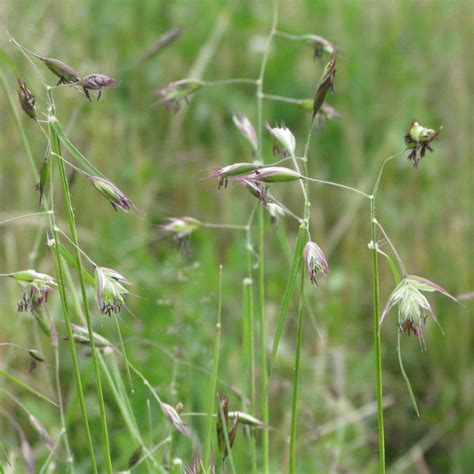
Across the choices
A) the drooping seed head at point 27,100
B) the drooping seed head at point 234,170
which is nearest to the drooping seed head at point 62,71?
the drooping seed head at point 27,100

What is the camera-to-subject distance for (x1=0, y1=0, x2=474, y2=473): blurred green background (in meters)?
2.06

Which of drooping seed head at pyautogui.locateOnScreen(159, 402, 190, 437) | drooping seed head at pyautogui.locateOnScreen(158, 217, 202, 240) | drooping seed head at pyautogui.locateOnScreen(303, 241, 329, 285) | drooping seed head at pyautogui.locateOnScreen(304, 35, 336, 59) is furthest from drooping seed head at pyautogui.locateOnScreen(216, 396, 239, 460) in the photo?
drooping seed head at pyautogui.locateOnScreen(304, 35, 336, 59)

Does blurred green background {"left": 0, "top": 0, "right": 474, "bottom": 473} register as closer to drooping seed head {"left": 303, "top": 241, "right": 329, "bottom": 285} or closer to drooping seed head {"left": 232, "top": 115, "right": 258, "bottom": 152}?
drooping seed head {"left": 232, "top": 115, "right": 258, "bottom": 152}

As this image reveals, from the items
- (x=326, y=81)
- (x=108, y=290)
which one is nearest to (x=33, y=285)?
(x=108, y=290)

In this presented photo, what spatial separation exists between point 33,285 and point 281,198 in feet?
7.02

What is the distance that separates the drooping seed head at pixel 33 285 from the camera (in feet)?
2.78

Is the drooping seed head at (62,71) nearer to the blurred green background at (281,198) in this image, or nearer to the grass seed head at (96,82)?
the grass seed head at (96,82)

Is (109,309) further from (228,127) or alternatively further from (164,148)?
(228,127)

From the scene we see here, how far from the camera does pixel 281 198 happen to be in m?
2.96

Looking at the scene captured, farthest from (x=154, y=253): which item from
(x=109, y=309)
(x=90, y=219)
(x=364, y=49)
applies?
(x=109, y=309)

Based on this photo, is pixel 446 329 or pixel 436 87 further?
pixel 436 87

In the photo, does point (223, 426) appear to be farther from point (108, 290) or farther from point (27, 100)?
point (27, 100)

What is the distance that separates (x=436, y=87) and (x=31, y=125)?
1610 mm

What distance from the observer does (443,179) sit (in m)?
3.09
